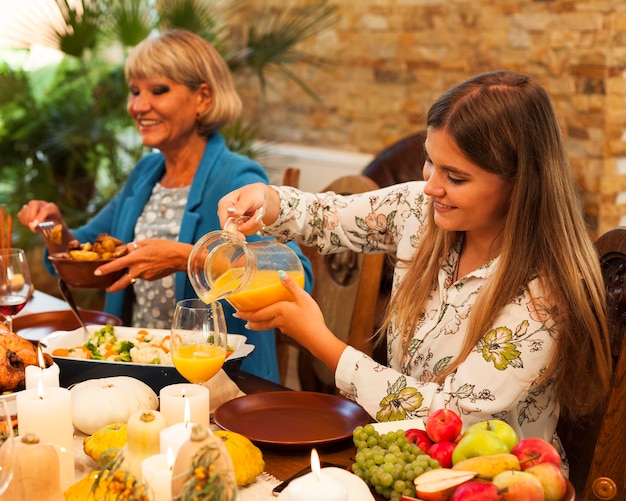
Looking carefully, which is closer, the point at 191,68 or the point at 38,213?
the point at 38,213

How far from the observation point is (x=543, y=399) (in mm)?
1660

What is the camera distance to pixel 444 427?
1205mm

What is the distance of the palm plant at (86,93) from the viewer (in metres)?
3.78

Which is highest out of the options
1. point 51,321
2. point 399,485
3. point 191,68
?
point 191,68

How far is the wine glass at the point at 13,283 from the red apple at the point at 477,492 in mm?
1178

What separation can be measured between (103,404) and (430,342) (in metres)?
0.69

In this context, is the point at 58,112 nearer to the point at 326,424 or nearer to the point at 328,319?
the point at 328,319

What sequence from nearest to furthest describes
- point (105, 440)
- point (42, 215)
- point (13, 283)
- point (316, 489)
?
point (316, 489) < point (105, 440) < point (13, 283) < point (42, 215)

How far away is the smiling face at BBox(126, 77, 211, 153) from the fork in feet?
1.31

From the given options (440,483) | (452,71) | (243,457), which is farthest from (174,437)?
(452,71)

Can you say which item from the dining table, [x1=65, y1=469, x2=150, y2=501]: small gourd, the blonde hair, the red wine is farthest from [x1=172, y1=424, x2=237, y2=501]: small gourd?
the blonde hair

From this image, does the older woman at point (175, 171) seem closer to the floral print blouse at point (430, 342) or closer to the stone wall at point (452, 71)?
the floral print blouse at point (430, 342)

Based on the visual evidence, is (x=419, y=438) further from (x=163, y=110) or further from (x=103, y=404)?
(x=163, y=110)

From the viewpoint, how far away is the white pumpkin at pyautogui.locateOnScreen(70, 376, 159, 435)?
141cm
